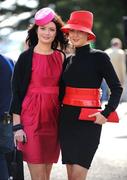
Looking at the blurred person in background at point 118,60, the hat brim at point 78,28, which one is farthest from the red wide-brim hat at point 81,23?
the blurred person in background at point 118,60

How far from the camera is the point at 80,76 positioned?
6836mm

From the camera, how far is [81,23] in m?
7.01

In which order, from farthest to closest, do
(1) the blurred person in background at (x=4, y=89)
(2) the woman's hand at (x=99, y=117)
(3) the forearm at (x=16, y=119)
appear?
1. (1) the blurred person in background at (x=4, y=89)
2. (3) the forearm at (x=16, y=119)
3. (2) the woman's hand at (x=99, y=117)

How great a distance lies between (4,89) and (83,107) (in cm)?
98

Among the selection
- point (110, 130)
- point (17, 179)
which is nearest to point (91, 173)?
point (17, 179)

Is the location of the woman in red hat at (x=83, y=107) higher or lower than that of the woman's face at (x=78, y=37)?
lower

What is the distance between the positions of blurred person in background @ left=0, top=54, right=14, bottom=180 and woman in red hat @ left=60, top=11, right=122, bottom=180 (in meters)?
0.78

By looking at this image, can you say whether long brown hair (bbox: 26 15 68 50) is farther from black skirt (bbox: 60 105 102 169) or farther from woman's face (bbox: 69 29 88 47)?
black skirt (bbox: 60 105 102 169)

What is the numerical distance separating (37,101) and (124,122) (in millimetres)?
10285

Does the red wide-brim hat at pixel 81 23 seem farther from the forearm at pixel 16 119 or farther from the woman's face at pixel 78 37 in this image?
the forearm at pixel 16 119

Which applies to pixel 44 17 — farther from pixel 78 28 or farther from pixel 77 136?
pixel 77 136

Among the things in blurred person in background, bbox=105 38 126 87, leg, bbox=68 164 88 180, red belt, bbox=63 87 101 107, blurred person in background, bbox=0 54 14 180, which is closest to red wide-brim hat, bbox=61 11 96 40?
red belt, bbox=63 87 101 107

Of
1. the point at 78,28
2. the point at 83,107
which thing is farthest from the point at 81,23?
the point at 83,107

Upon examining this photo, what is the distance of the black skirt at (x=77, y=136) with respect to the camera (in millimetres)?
6852
